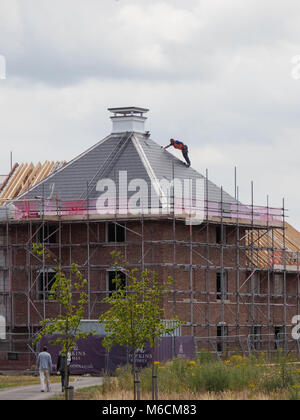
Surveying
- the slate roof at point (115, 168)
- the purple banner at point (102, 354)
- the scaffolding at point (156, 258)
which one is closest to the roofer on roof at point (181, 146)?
the slate roof at point (115, 168)

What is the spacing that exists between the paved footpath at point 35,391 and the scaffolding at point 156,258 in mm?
9377

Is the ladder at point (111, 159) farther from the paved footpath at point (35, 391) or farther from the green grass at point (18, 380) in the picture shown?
the paved footpath at point (35, 391)

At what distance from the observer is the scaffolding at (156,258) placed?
59.0 meters

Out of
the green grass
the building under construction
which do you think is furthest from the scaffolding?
the green grass

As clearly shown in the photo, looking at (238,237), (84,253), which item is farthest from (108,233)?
(238,237)

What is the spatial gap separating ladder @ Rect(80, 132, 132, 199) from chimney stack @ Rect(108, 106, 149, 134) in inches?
21.2

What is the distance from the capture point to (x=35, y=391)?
4444 centimetres

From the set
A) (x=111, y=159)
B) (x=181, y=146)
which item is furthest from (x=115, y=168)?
(x=181, y=146)

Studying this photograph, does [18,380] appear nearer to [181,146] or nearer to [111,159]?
[111,159]

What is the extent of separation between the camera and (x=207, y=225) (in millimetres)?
59531

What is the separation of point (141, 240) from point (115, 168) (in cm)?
526

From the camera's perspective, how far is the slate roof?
204 ft
